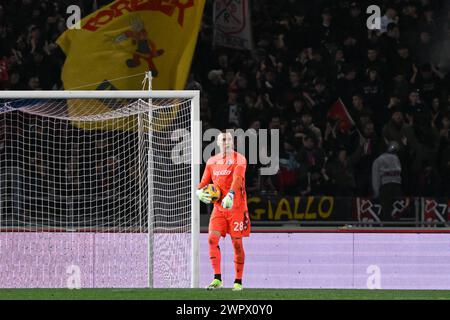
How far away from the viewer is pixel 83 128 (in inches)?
617

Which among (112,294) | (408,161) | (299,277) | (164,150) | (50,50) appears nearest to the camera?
(112,294)

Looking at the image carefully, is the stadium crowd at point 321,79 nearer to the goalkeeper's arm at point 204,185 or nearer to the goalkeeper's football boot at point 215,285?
the goalkeeper's arm at point 204,185

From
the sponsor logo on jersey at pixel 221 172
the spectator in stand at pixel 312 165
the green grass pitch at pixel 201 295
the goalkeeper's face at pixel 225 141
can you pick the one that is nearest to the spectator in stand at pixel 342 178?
the spectator in stand at pixel 312 165

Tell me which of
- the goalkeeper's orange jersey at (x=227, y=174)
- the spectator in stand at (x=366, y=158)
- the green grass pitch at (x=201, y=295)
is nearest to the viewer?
the green grass pitch at (x=201, y=295)

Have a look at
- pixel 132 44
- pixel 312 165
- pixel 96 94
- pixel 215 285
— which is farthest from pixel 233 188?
pixel 132 44

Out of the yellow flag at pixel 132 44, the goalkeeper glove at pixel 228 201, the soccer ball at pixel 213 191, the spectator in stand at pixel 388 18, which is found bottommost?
the goalkeeper glove at pixel 228 201

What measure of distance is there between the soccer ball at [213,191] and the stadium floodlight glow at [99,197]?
63.4 inches

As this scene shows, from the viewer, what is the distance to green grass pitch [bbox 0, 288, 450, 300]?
11539 millimetres

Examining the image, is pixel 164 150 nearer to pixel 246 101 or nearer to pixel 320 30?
pixel 246 101

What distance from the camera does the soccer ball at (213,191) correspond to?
1249 cm

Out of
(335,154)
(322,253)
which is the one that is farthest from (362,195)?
(322,253)

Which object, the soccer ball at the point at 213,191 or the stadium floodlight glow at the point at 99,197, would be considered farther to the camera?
the stadium floodlight glow at the point at 99,197

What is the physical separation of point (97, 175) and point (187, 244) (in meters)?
1.70

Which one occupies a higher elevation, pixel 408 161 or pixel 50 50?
pixel 50 50
